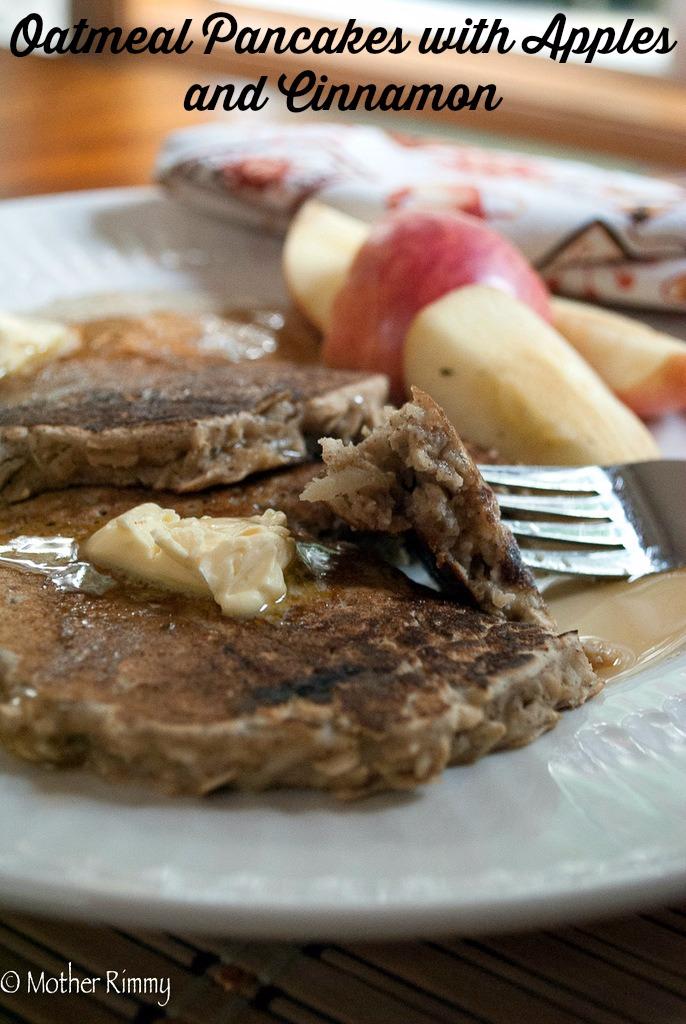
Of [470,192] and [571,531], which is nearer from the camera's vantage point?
[571,531]

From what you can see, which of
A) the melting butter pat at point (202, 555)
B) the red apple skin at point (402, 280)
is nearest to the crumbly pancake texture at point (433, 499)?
the melting butter pat at point (202, 555)

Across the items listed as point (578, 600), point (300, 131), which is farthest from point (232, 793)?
point (300, 131)

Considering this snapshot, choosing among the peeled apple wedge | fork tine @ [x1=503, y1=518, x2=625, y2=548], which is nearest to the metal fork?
fork tine @ [x1=503, y1=518, x2=625, y2=548]

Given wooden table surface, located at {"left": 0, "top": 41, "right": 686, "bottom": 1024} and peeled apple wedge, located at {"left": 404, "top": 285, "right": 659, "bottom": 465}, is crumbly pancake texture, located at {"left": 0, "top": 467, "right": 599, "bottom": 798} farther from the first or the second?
peeled apple wedge, located at {"left": 404, "top": 285, "right": 659, "bottom": 465}

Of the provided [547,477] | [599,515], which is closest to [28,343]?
[547,477]

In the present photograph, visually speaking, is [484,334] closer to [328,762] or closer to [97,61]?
[328,762]

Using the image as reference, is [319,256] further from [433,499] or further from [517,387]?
[433,499]
